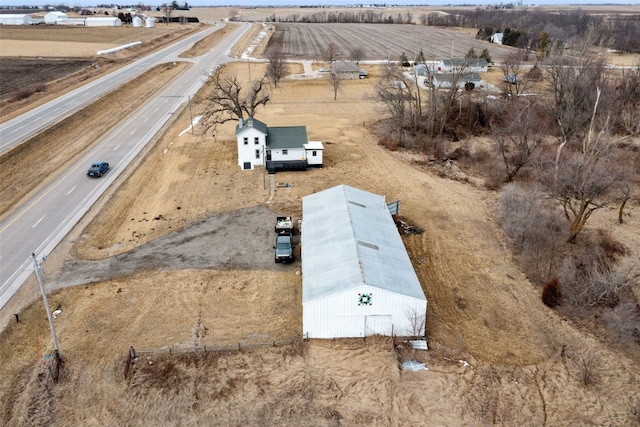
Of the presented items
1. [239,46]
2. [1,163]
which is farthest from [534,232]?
[239,46]

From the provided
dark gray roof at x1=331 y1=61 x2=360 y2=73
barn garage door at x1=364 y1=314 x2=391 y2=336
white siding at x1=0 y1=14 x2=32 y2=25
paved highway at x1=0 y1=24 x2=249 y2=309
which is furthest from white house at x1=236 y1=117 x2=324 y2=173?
white siding at x1=0 y1=14 x2=32 y2=25

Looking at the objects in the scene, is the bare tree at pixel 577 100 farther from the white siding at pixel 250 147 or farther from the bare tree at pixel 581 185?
the white siding at pixel 250 147

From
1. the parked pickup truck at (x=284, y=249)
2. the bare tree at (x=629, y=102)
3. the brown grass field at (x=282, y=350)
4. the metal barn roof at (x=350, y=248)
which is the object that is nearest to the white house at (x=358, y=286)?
the metal barn roof at (x=350, y=248)

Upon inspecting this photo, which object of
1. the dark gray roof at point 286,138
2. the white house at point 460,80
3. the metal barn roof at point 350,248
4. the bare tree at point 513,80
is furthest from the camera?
the white house at point 460,80

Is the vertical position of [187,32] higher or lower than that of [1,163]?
higher

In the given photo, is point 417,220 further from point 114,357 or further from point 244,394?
point 114,357

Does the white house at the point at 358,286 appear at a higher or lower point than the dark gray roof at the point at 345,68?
lower

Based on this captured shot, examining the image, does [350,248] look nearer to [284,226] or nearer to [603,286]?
[284,226]
